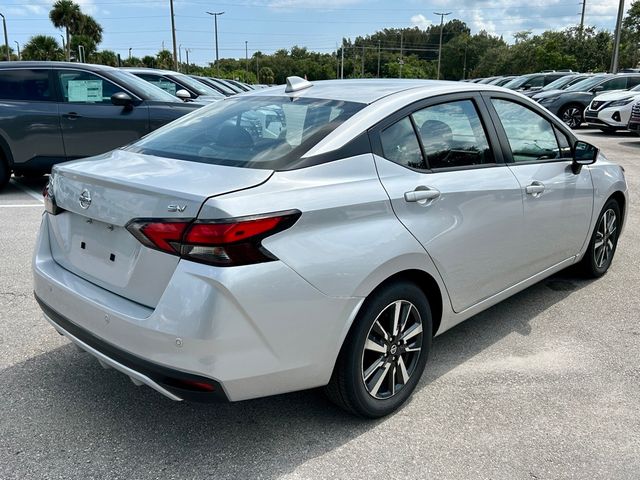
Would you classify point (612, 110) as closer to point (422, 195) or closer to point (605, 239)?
point (605, 239)

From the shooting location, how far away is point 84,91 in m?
8.16

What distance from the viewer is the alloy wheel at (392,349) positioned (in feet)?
9.09

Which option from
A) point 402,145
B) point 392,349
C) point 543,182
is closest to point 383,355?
point 392,349

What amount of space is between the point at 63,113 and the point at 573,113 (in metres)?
15.1

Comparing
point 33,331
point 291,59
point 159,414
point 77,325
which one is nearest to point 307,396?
point 159,414

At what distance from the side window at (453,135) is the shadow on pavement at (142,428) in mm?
1191

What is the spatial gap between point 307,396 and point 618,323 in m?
2.31

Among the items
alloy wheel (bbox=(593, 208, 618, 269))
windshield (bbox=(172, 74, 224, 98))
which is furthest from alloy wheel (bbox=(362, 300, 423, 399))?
windshield (bbox=(172, 74, 224, 98))

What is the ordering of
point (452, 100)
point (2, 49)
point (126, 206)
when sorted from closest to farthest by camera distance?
point (126, 206)
point (452, 100)
point (2, 49)

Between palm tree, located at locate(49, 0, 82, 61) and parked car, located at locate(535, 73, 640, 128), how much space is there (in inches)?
2169

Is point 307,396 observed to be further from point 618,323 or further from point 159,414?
point 618,323

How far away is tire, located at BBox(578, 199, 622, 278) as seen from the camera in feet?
15.3

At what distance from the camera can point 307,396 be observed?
3100mm

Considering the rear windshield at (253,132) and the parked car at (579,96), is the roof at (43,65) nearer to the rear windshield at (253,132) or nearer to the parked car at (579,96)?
the rear windshield at (253,132)
